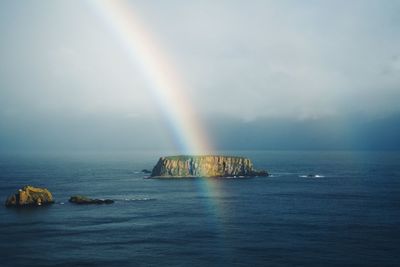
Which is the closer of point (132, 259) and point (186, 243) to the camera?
point (132, 259)

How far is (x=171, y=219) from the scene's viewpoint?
118 meters

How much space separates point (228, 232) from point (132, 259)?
1147 inches

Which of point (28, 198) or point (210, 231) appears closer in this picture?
point (210, 231)

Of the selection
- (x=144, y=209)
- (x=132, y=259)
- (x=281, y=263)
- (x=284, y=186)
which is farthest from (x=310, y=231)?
(x=284, y=186)

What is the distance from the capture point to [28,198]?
465 ft

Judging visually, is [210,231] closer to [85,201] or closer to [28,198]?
[85,201]

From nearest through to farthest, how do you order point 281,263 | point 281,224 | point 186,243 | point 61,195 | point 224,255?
1. point 281,263
2. point 224,255
3. point 186,243
4. point 281,224
5. point 61,195

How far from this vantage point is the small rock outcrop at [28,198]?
461ft

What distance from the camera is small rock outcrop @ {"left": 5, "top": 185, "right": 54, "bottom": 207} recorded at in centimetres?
14062

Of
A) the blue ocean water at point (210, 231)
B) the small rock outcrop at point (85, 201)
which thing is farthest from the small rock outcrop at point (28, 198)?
the small rock outcrop at point (85, 201)

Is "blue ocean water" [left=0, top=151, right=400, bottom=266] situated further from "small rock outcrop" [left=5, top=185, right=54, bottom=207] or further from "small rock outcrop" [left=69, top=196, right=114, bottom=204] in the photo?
"small rock outcrop" [left=5, top=185, right=54, bottom=207]

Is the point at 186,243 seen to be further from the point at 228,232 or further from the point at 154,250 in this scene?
the point at 228,232

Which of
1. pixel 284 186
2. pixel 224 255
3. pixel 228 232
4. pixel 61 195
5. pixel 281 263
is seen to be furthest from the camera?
pixel 284 186

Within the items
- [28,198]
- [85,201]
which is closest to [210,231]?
[85,201]
